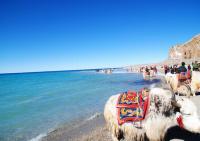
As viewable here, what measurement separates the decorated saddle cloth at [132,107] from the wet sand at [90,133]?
1.23m

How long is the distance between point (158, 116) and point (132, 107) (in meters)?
0.65

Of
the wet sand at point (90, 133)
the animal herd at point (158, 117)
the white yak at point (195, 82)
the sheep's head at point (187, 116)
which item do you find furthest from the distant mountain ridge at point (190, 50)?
the sheep's head at point (187, 116)

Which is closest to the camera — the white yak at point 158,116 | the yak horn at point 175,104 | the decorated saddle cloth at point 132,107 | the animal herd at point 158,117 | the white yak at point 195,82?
the animal herd at point 158,117

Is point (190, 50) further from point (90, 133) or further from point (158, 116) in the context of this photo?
point (158, 116)

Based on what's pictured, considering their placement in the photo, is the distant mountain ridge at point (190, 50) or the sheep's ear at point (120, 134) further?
the distant mountain ridge at point (190, 50)

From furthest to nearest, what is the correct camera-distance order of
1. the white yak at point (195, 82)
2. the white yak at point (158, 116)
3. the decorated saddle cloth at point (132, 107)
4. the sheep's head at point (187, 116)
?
the white yak at point (195, 82)
the decorated saddle cloth at point (132, 107)
the white yak at point (158, 116)
the sheep's head at point (187, 116)

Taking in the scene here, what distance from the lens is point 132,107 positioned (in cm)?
461

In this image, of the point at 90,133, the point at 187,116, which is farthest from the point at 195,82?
the point at 187,116

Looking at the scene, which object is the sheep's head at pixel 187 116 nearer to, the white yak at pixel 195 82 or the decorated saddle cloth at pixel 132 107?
the decorated saddle cloth at pixel 132 107

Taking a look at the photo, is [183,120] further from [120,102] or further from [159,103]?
[120,102]

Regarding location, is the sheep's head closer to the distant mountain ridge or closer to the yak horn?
the yak horn

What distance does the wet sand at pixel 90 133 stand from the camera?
509 centimetres

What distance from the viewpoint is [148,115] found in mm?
4336

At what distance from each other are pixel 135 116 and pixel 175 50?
68.5m
